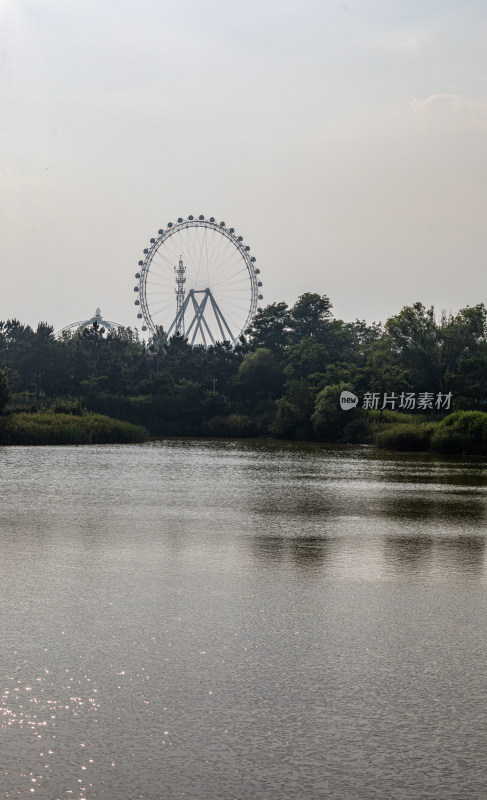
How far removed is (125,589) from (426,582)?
10.9ft

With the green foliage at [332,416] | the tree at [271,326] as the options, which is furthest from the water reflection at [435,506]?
the tree at [271,326]

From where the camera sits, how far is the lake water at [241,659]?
465cm

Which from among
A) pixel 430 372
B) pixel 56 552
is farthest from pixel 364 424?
pixel 56 552

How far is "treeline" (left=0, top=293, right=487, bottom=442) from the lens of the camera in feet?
202

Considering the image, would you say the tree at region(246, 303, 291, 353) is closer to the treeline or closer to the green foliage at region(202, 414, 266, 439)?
the treeline

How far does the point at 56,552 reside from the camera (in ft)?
37.3

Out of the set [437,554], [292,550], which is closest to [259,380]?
[292,550]

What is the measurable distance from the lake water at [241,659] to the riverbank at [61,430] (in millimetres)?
30423

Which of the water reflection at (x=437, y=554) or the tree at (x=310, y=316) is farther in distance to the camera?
the tree at (x=310, y=316)

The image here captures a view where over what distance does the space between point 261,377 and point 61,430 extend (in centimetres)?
3501

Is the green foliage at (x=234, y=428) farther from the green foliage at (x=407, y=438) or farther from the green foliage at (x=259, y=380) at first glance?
the green foliage at (x=407, y=438)

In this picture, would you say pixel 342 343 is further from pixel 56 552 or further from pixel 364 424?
pixel 56 552

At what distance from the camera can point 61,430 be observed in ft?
149

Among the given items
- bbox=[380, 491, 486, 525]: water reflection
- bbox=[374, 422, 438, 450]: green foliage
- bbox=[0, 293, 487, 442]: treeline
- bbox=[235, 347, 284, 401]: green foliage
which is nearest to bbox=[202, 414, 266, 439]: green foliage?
bbox=[0, 293, 487, 442]: treeline
